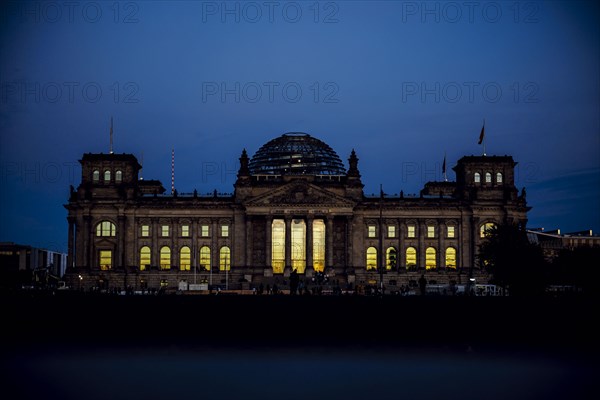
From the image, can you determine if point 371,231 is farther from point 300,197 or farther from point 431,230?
point 300,197

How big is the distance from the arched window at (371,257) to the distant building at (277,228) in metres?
0.15

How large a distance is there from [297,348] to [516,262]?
53897mm

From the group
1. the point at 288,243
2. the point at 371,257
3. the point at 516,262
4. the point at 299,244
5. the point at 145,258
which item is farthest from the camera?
the point at 299,244

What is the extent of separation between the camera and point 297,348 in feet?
130

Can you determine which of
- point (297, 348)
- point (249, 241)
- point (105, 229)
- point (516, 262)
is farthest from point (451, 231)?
point (297, 348)

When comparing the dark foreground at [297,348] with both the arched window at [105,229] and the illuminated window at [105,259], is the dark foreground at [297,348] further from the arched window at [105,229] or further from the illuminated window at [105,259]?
the arched window at [105,229]

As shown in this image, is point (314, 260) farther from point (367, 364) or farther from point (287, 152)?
point (367, 364)

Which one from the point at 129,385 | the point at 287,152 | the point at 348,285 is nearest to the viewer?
the point at 129,385

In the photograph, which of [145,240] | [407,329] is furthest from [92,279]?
[407,329]

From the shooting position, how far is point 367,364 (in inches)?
1358

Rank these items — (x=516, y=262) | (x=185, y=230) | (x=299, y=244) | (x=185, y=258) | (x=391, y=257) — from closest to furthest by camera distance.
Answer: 1. (x=516, y=262)
2. (x=185, y=258)
3. (x=185, y=230)
4. (x=391, y=257)
5. (x=299, y=244)

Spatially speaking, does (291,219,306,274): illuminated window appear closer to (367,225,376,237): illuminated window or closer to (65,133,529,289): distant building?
(65,133,529,289): distant building

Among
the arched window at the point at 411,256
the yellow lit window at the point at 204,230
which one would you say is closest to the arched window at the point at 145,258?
the yellow lit window at the point at 204,230

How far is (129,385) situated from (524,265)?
2549 inches
